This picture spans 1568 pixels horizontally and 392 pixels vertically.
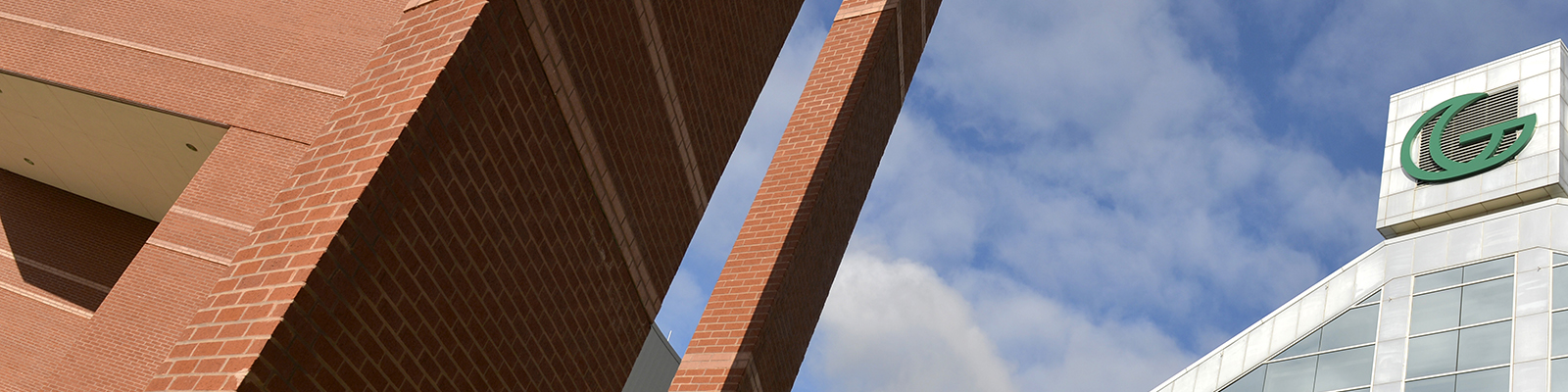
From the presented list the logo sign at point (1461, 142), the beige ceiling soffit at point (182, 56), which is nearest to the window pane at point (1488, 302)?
the logo sign at point (1461, 142)

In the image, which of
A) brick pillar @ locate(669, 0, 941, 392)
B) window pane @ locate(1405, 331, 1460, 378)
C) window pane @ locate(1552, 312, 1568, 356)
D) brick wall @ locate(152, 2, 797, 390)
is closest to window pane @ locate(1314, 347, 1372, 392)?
window pane @ locate(1405, 331, 1460, 378)

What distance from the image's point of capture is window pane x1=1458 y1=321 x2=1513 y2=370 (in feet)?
63.3

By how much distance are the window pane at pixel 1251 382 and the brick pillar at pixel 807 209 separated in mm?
15398

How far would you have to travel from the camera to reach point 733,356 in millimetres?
9742

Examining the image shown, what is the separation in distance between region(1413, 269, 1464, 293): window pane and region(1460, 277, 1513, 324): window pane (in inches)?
27.6

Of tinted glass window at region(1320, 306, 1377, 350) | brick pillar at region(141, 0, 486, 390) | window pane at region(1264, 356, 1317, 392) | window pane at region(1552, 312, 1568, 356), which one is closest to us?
brick pillar at region(141, 0, 486, 390)

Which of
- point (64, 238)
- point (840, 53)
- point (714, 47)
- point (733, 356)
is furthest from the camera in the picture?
point (840, 53)

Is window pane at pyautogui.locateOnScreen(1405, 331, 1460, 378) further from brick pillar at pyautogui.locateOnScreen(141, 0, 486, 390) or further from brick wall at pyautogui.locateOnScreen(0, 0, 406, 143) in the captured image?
brick pillar at pyautogui.locateOnScreen(141, 0, 486, 390)

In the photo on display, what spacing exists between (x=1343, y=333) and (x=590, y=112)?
901 inches

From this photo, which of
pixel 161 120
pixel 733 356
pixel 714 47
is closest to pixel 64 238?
pixel 161 120

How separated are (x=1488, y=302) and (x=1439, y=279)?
1.93 m

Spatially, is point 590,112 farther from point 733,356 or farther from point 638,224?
point 733,356

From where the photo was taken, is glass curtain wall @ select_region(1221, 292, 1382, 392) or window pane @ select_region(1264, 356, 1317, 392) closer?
glass curtain wall @ select_region(1221, 292, 1382, 392)

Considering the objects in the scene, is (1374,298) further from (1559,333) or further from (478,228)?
(478,228)
